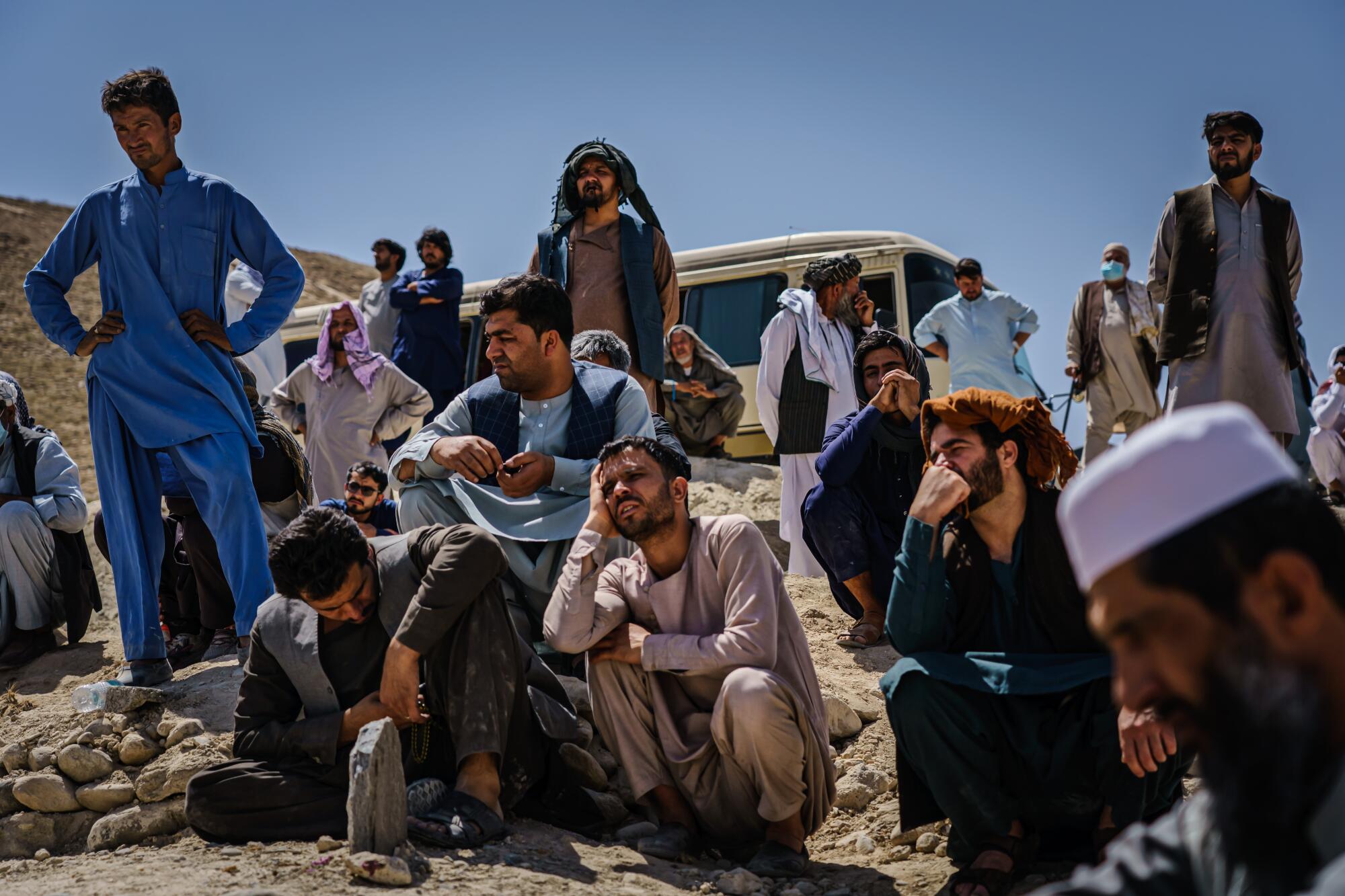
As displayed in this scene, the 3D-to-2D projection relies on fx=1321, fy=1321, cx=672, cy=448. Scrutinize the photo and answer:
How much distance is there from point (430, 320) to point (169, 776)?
5.54m

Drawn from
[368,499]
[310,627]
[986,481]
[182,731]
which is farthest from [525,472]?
[368,499]

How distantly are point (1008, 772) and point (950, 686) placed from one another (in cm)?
29

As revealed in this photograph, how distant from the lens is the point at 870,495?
621 cm

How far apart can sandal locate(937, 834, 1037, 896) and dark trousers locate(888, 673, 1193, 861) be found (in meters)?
0.04

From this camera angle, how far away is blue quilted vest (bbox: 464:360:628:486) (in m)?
5.41

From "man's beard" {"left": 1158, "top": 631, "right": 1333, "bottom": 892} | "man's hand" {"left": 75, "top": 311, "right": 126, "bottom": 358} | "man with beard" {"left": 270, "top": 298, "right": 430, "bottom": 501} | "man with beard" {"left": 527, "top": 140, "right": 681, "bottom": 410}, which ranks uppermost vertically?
"man with beard" {"left": 527, "top": 140, "right": 681, "bottom": 410}

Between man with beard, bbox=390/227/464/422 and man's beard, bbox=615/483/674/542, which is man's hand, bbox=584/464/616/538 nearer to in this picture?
man's beard, bbox=615/483/674/542

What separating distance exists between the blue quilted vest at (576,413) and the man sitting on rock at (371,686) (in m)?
1.24

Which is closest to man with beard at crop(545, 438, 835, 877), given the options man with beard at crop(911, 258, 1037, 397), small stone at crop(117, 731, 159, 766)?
small stone at crop(117, 731, 159, 766)

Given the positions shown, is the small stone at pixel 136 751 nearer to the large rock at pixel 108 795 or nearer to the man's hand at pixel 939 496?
the large rock at pixel 108 795

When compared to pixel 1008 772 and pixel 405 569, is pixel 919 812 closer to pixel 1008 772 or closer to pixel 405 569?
pixel 1008 772

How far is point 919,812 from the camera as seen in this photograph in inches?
157

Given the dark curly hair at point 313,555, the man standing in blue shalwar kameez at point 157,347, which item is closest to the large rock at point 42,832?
the man standing in blue shalwar kameez at point 157,347

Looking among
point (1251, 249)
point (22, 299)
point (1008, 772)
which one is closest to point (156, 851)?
point (1008, 772)
